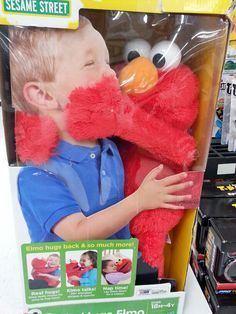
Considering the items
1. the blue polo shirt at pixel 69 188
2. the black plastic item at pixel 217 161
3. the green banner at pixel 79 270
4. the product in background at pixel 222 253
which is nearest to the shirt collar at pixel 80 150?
the blue polo shirt at pixel 69 188

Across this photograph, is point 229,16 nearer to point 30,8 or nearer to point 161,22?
point 161,22

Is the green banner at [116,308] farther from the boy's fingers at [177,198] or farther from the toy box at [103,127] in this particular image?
the boy's fingers at [177,198]

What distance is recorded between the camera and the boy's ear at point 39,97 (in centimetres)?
36

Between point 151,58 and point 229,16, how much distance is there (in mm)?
87

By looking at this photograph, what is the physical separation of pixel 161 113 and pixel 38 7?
0.16 metres

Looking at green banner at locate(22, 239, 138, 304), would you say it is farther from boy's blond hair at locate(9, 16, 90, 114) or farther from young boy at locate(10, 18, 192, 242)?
boy's blond hair at locate(9, 16, 90, 114)

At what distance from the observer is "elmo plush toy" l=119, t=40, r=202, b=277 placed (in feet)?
1.24

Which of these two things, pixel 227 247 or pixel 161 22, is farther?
pixel 227 247

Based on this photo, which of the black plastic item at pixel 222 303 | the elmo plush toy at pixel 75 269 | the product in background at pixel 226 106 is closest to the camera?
the elmo plush toy at pixel 75 269

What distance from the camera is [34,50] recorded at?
1.14 feet

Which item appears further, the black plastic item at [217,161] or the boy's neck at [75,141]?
the black plastic item at [217,161]

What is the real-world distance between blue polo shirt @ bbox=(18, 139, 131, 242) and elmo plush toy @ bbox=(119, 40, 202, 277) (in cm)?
2

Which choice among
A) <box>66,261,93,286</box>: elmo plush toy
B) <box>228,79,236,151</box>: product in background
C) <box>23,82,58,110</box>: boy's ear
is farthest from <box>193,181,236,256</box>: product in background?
<box>23,82,58,110</box>: boy's ear

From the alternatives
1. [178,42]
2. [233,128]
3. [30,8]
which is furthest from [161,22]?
[233,128]
